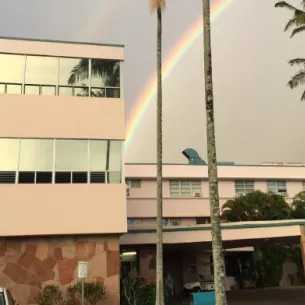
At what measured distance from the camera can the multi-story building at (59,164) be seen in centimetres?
1847

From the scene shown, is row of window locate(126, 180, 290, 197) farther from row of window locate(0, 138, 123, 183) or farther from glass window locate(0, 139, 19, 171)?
glass window locate(0, 139, 19, 171)

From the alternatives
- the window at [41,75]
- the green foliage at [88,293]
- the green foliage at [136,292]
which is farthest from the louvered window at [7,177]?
the green foliage at [136,292]

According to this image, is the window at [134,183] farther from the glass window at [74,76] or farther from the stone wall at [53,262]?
the stone wall at [53,262]

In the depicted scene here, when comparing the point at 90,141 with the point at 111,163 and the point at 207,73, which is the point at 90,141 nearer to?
the point at 111,163

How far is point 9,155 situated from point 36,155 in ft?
3.78

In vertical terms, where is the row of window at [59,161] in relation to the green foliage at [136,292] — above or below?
above

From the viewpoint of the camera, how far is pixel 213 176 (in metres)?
11.9

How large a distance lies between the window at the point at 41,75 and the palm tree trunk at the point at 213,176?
9271 mm

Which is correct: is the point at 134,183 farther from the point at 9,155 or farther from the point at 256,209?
the point at 9,155

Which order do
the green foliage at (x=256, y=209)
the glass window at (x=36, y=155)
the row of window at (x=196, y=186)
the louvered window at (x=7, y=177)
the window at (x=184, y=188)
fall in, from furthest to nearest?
the window at (x=184, y=188) → the row of window at (x=196, y=186) → the green foliage at (x=256, y=209) → the glass window at (x=36, y=155) → the louvered window at (x=7, y=177)

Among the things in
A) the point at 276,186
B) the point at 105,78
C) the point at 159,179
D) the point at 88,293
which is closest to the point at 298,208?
the point at 276,186

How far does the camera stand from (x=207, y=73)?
1284 cm

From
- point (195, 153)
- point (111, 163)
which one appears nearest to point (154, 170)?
point (195, 153)

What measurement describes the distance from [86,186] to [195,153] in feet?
101
